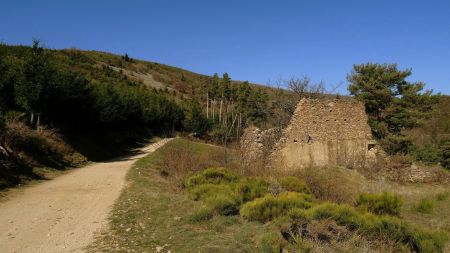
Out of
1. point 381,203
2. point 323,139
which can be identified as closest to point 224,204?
point 381,203

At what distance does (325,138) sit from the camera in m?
17.2

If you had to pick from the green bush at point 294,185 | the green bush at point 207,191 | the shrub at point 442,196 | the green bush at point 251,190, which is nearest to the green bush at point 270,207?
the green bush at point 251,190

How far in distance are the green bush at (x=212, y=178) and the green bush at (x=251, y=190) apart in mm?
1756

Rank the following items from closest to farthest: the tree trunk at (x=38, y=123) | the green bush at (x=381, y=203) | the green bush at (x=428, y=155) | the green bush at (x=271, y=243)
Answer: the green bush at (x=271, y=243) < the green bush at (x=381, y=203) < the tree trunk at (x=38, y=123) < the green bush at (x=428, y=155)

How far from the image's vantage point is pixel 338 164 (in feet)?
55.6

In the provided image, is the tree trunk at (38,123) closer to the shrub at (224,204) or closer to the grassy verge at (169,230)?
the grassy verge at (169,230)

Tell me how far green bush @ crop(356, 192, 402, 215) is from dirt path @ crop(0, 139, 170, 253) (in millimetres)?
6042

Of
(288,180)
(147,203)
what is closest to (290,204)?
(288,180)

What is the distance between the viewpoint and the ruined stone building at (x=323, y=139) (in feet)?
55.9

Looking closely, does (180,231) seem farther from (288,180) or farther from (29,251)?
(288,180)

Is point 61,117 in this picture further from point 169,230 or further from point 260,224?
point 260,224

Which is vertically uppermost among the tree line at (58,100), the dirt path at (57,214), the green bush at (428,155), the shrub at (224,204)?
the tree line at (58,100)

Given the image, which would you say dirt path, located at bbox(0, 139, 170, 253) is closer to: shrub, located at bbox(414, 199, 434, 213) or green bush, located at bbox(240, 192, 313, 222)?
green bush, located at bbox(240, 192, 313, 222)

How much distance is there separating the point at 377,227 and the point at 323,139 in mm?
11159
